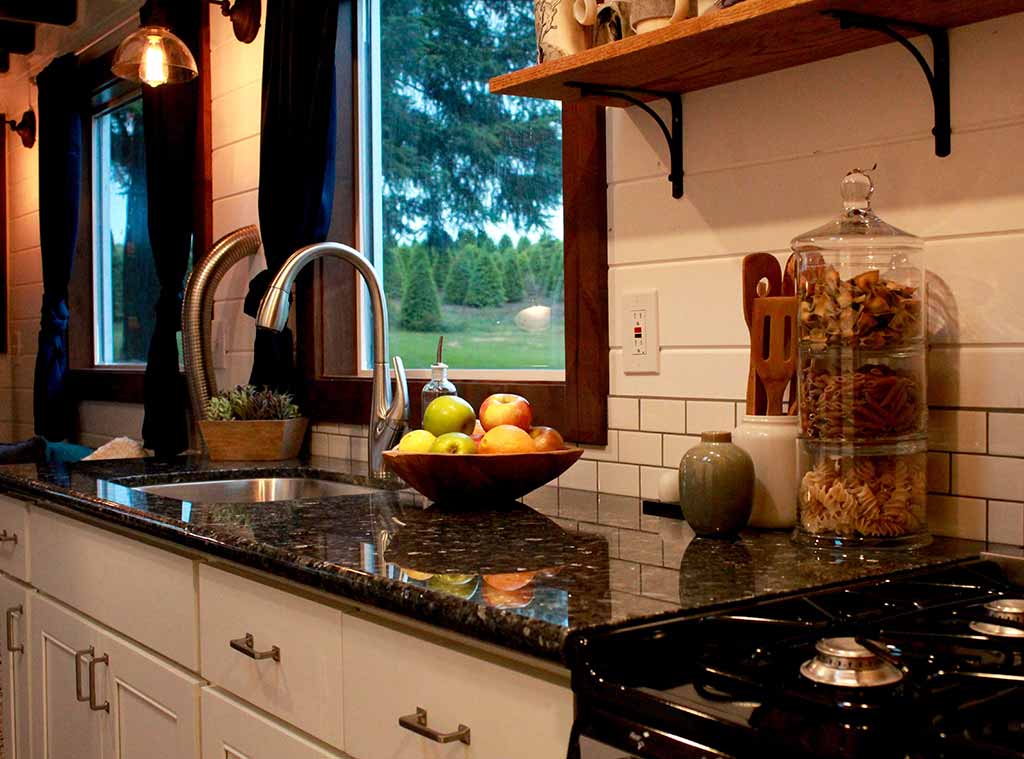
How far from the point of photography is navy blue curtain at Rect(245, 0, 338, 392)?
273cm

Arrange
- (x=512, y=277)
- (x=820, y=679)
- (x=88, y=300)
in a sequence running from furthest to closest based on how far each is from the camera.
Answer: (x=88, y=300) → (x=512, y=277) → (x=820, y=679)

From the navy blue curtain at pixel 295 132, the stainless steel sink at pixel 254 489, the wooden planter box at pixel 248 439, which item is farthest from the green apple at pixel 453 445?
the navy blue curtain at pixel 295 132

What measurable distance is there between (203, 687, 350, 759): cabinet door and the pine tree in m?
1.10

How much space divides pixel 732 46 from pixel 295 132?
4.89 ft

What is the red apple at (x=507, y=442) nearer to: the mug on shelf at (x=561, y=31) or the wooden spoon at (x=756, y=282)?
the wooden spoon at (x=756, y=282)

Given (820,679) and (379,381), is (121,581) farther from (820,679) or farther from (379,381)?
(820,679)

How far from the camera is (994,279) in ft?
4.58

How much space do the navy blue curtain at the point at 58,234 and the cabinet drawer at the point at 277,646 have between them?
9.30ft

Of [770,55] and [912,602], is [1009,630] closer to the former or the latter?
[912,602]

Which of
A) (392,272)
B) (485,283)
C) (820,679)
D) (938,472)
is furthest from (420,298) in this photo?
(820,679)

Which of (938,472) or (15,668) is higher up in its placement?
(938,472)

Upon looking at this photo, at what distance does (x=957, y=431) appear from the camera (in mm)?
1443

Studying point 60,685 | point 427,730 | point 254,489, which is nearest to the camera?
point 427,730

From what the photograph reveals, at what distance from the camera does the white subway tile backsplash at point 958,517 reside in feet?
4.66
